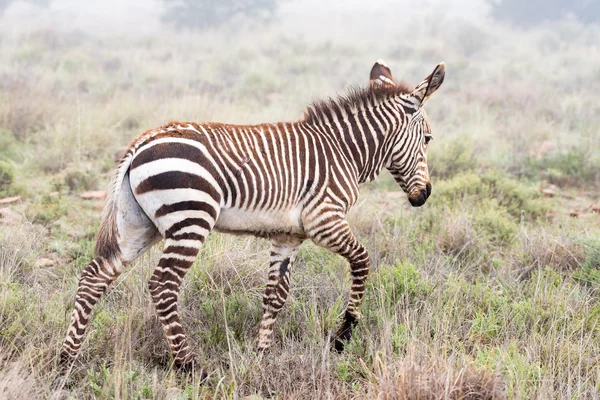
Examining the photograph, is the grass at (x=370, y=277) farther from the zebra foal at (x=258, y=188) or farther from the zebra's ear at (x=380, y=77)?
the zebra's ear at (x=380, y=77)

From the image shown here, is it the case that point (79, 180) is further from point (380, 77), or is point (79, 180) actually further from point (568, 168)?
point (568, 168)

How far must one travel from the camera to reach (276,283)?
4.80 metres

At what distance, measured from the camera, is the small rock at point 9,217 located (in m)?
6.61

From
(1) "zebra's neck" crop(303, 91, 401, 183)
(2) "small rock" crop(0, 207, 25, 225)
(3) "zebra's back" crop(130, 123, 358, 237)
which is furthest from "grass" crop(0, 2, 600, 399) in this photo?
(1) "zebra's neck" crop(303, 91, 401, 183)

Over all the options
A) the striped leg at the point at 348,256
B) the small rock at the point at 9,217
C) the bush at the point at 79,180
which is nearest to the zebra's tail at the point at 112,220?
the striped leg at the point at 348,256

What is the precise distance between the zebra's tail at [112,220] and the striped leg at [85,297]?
2.3 inches

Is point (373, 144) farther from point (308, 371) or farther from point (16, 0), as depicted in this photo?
point (16, 0)

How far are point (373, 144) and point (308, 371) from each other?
1.87 metres

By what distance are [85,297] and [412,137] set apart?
2.84 m

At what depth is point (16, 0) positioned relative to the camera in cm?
3120

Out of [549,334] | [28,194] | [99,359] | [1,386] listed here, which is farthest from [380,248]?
[28,194]

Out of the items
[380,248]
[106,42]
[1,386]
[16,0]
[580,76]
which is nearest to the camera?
[1,386]

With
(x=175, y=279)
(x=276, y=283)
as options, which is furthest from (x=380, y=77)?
(x=175, y=279)

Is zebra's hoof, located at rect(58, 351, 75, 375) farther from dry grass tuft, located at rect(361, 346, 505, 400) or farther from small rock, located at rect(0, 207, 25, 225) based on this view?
small rock, located at rect(0, 207, 25, 225)
